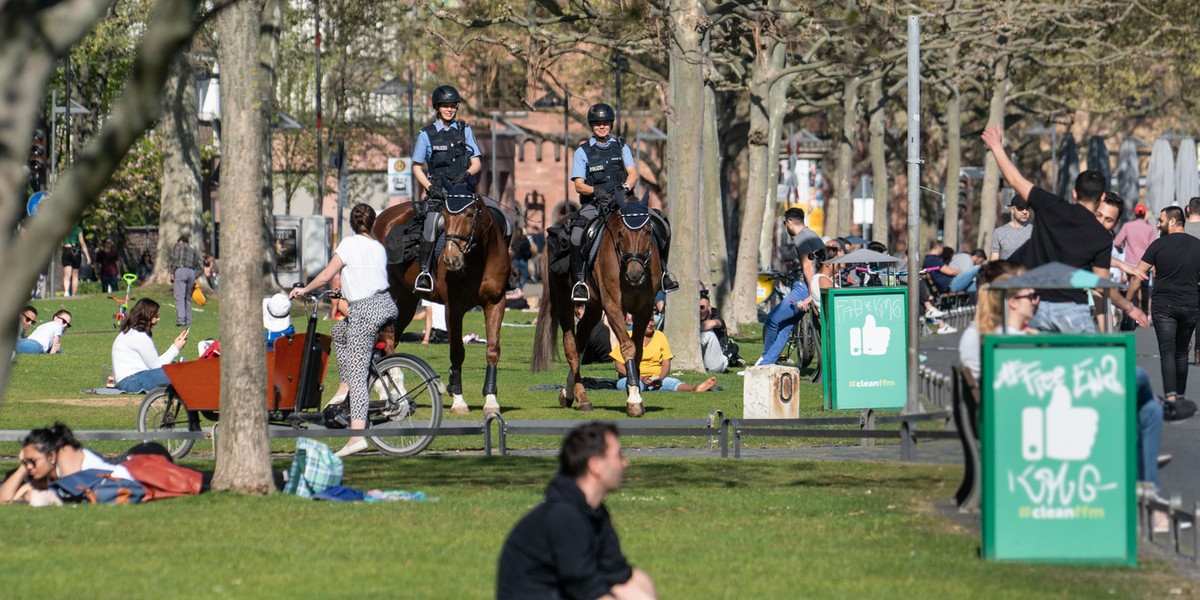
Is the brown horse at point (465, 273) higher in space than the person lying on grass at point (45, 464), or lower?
higher

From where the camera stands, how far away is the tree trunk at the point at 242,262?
43.0 feet

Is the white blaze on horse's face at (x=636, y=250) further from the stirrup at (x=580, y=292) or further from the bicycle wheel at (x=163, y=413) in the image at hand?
the bicycle wheel at (x=163, y=413)

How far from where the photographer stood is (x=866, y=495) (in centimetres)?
1356

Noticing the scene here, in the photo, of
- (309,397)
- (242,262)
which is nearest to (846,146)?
(309,397)

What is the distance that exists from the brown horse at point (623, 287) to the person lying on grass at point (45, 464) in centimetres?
760

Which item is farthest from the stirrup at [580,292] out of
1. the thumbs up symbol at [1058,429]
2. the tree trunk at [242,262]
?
the thumbs up symbol at [1058,429]

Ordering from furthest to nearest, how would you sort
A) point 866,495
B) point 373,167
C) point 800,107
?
point 373,167 < point 800,107 < point 866,495

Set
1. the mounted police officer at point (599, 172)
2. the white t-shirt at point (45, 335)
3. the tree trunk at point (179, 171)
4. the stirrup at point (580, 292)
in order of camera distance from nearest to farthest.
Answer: the mounted police officer at point (599, 172) < the stirrup at point (580, 292) < the white t-shirt at point (45, 335) < the tree trunk at point (179, 171)

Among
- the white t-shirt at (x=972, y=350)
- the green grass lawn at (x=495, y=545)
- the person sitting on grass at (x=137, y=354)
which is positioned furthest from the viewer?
the person sitting on grass at (x=137, y=354)

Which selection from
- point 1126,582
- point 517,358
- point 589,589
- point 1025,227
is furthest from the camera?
point 517,358

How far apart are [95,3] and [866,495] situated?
817 centimetres

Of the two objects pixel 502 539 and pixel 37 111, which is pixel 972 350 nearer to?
pixel 502 539

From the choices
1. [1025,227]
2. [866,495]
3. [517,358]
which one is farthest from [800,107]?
[866,495]

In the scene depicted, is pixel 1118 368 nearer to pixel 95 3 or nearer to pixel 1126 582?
pixel 1126 582
